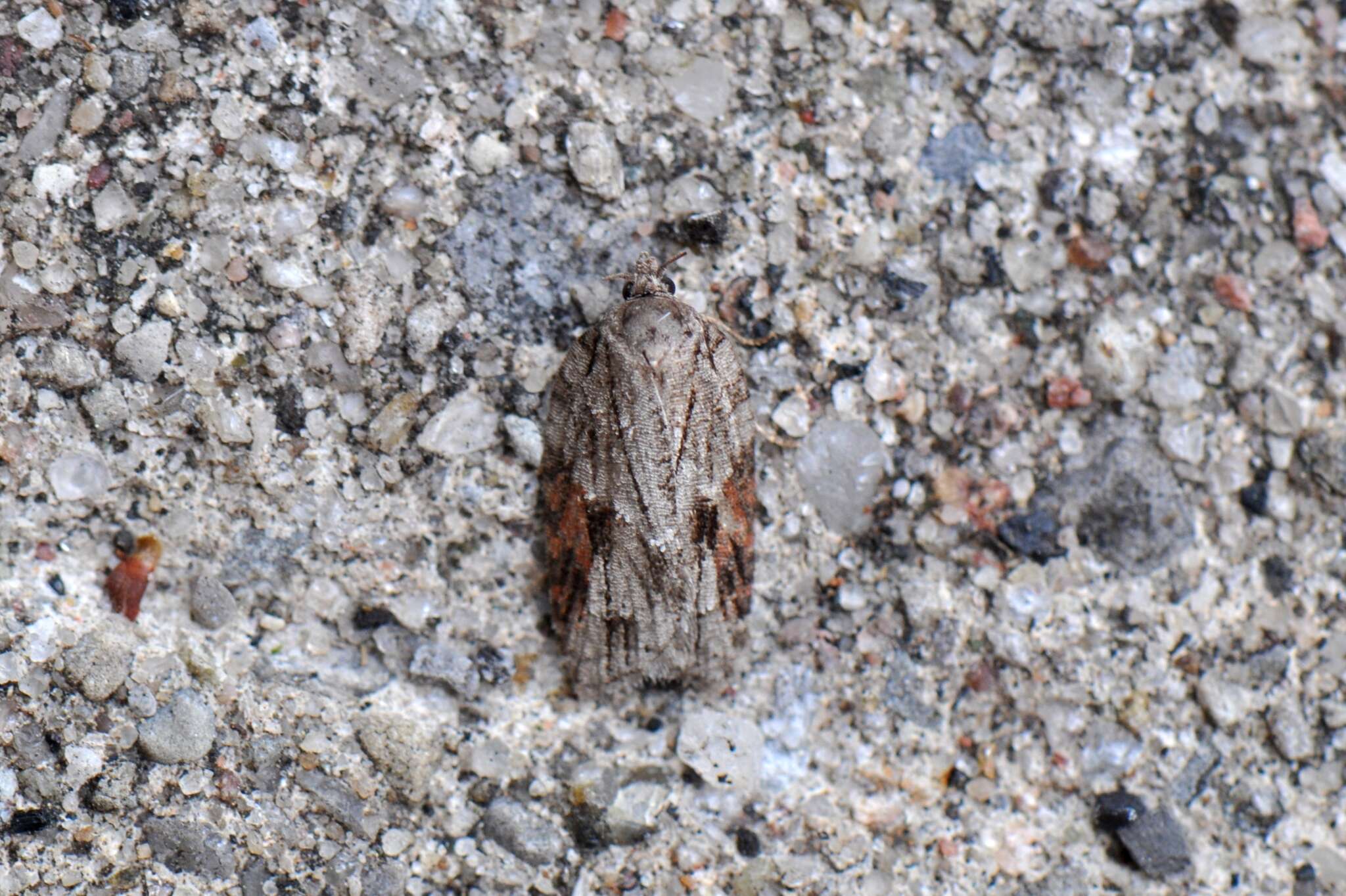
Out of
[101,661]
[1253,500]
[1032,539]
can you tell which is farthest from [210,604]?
[1253,500]

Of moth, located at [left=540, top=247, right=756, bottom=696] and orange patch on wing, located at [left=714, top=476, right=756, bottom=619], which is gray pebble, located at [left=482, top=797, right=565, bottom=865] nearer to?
moth, located at [left=540, top=247, right=756, bottom=696]

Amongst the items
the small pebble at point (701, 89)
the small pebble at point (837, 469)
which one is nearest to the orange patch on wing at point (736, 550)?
the small pebble at point (837, 469)

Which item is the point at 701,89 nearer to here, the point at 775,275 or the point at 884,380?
the point at 775,275

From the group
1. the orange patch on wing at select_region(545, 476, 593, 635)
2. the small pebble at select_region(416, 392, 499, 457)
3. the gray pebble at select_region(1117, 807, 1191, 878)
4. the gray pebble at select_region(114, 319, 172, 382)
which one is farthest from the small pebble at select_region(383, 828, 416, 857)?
the gray pebble at select_region(1117, 807, 1191, 878)

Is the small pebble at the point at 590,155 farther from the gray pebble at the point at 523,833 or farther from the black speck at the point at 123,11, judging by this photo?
the gray pebble at the point at 523,833

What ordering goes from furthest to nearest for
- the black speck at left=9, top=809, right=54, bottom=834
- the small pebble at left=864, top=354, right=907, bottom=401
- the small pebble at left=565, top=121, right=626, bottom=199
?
the small pebble at left=864, top=354, right=907, bottom=401
the small pebble at left=565, top=121, right=626, bottom=199
the black speck at left=9, top=809, right=54, bottom=834
